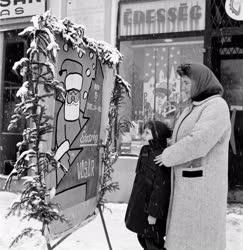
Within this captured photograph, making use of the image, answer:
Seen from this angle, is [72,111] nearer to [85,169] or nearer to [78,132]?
[78,132]

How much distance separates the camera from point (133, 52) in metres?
7.28

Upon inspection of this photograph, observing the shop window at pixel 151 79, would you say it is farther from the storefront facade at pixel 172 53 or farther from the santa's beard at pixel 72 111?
the santa's beard at pixel 72 111

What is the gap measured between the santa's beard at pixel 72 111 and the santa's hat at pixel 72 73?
0.13 m

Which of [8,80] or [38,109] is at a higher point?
[8,80]

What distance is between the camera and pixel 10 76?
8320 mm

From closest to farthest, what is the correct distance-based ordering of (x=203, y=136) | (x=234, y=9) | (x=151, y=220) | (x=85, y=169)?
(x=203, y=136) → (x=151, y=220) → (x=85, y=169) → (x=234, y=9)

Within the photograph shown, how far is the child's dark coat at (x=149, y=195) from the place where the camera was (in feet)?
10.2

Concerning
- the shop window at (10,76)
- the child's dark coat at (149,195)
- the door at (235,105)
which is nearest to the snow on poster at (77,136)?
the child's dark coat at (149,195)

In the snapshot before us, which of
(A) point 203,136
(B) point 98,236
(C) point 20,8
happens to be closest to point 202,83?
(A) point 203,136

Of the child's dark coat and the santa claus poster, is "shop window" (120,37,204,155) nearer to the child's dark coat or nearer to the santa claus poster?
the santa claus poster

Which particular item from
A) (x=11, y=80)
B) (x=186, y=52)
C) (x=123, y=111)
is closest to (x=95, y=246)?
(x=123, y=111)

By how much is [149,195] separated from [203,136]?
30.2 inches

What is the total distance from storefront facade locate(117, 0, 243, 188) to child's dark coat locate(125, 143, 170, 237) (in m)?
3.57

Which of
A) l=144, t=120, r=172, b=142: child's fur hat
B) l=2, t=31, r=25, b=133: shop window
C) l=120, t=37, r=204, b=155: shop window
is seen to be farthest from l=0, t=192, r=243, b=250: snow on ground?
l=2, t=31, r=25, b=133: shop window
